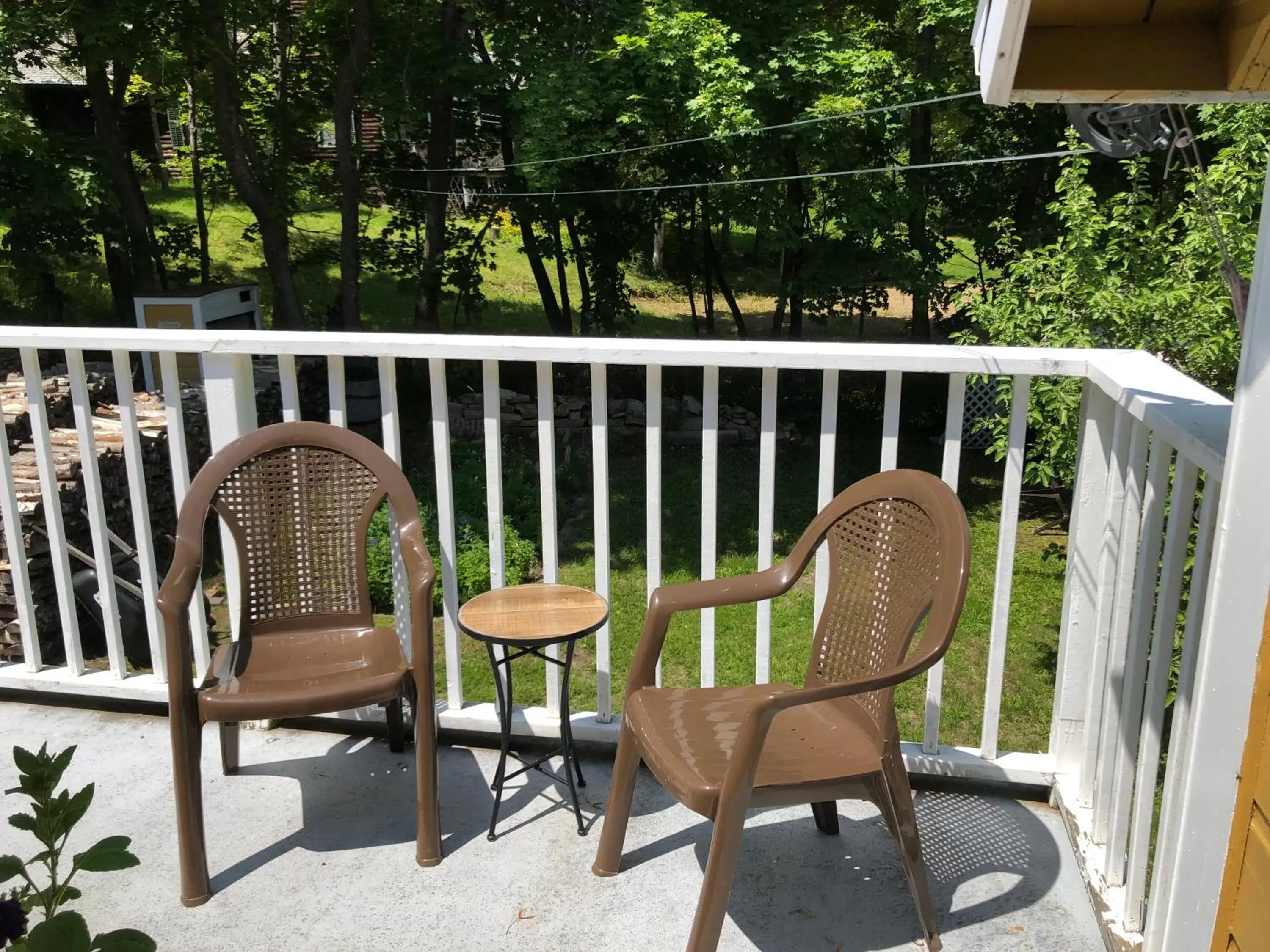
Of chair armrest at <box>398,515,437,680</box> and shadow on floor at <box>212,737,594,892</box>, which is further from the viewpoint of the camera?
shadow on floor at <box>212,737,594,892</box>

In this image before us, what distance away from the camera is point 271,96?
Answer: 9648 mm

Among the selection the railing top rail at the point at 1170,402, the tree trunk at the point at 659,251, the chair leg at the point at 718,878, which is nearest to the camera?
the railing top rail at the point at 1170,402

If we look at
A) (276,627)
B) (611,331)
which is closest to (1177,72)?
(276,627)

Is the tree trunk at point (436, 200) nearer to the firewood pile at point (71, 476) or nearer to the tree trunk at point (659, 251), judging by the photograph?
the tree trunk at point (659, 251)

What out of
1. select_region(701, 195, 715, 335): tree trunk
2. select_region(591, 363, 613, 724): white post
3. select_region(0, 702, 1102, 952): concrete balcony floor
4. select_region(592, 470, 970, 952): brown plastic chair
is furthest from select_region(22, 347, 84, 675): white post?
select_region(701, 195, 715, 335): tree trunk

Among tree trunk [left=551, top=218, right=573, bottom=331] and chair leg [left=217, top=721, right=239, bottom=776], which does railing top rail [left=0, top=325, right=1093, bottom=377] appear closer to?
chair leg [left=217, top=721, right=239, bottom=776]

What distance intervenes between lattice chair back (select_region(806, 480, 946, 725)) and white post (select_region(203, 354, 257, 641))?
1373 millimetres

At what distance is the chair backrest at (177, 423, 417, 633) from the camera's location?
92.4 inches

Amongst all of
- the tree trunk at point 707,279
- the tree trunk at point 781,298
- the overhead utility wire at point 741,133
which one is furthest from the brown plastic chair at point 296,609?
the tree trunk at point 707,279

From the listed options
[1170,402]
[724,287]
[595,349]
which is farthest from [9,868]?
[724,287]

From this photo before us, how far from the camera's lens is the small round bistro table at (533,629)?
2.20 metres

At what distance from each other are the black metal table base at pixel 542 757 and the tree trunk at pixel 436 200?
6974 mm

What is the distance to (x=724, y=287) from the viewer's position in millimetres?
10297

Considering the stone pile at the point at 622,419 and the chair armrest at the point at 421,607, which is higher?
the chair armrest at the point at 421,607
